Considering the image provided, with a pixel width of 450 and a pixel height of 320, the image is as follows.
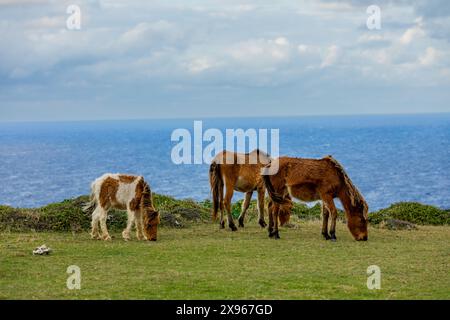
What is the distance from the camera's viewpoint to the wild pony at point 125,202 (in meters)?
19.1

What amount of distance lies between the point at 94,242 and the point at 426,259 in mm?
8365

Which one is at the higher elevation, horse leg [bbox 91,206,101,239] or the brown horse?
the brown horse

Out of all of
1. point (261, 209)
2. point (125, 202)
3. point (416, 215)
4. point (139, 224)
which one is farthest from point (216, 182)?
point (416, 215)

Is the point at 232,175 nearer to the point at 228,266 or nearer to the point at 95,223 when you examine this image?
the point at 95,223

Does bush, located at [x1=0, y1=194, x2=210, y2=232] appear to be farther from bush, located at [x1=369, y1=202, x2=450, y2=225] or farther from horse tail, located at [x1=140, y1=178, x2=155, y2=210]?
bush, located at [x1=369, y1=202, x2=450, y2=225]

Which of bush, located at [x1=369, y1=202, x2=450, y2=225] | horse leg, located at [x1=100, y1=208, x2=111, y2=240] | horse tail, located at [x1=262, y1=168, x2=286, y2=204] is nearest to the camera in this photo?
horse leg, located at [x1=100, y1=208, x2=111, y2=240]

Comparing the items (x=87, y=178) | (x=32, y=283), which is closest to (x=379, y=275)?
(x=32, y=283)

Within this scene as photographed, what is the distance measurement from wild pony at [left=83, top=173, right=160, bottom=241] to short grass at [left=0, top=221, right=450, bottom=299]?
55 cm

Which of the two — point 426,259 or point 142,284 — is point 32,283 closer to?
point 142,284

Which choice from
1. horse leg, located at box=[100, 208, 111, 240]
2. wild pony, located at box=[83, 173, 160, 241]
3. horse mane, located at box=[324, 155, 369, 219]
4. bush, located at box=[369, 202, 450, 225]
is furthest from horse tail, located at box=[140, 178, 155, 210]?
bush, located at box=[369, 202, 450, 225]

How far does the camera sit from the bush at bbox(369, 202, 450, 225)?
81.5ft

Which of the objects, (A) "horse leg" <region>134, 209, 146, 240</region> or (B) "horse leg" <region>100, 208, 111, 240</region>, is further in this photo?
(A) "horse leg" <region>134, 209, 146, 240</region>

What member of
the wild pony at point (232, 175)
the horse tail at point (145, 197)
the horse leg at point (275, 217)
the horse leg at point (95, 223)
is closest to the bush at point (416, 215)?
the wild pony at point (232, 175)

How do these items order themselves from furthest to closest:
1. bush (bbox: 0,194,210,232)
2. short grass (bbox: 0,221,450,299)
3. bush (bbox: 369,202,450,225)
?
bush (bbox: 369,202,450,225) < bush (bbox: 0,194,210,232) < short grass (bbox: 0,221,450,299)
